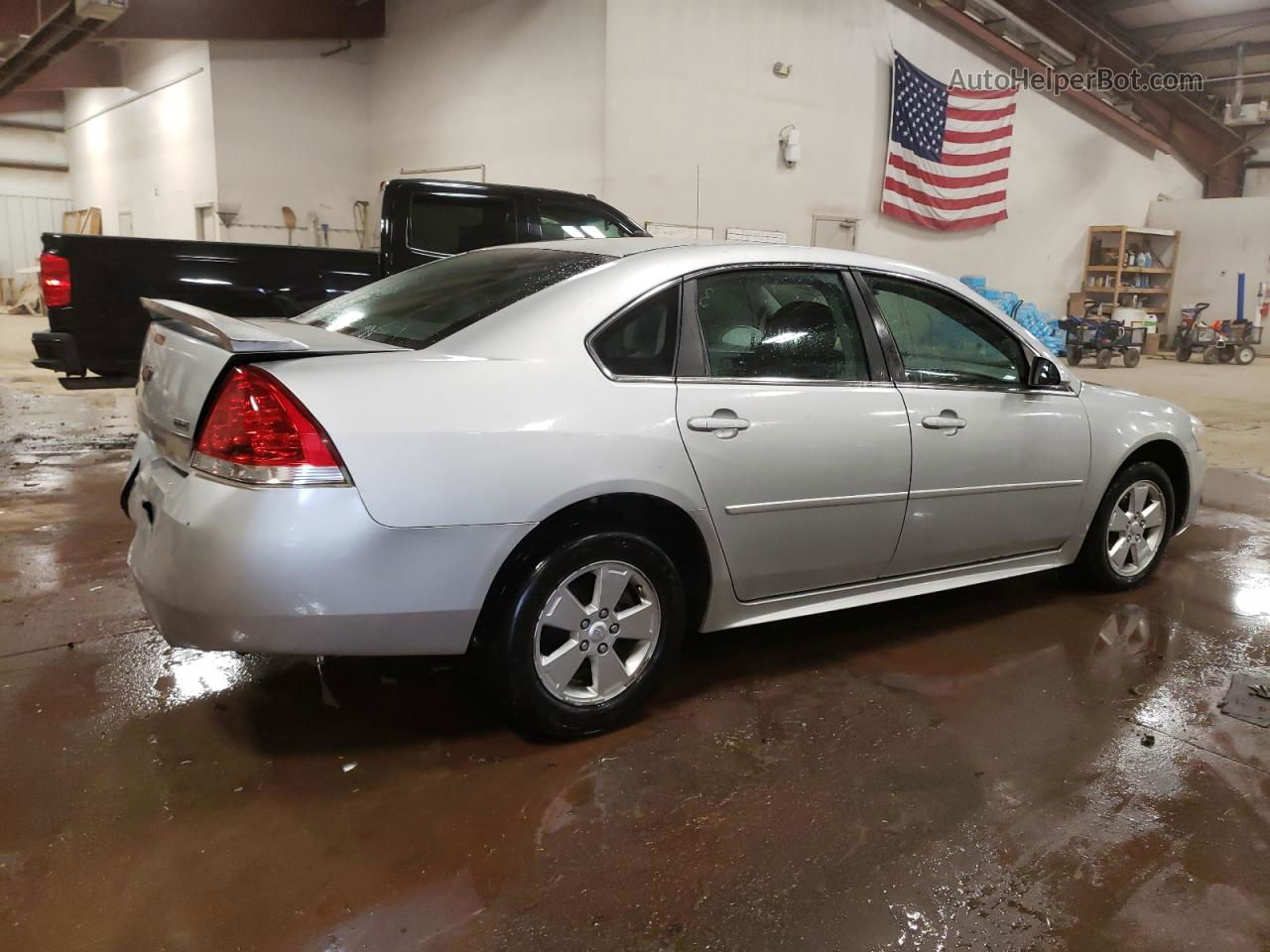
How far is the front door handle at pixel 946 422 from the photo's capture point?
119 inches

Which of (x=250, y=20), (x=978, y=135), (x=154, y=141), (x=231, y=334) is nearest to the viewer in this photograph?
(x=231, y=334)

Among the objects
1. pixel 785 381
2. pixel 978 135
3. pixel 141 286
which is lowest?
pixel 785 381

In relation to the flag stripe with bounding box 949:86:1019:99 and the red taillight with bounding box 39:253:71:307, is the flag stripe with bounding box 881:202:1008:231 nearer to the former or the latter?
the flag stripe with bounding box 949:86:1019:99

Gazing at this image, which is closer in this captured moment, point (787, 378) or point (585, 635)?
point (585, 635)

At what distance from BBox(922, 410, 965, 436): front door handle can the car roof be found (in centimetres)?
→ 53

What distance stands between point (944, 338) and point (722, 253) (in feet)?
3.41

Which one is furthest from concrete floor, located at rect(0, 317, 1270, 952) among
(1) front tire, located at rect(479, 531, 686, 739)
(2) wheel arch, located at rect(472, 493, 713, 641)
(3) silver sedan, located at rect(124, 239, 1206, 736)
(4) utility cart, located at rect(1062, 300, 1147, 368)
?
(4) utility cart, located at rect(1062, 300, 1147, 368)

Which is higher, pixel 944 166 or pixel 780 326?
pixel 944 166

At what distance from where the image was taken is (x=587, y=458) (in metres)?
2.33

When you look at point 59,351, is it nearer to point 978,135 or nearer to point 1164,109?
point 978,135

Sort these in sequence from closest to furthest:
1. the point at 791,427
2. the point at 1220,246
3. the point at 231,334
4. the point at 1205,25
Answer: the point at 231,334
the point at 791,427
the point at 1205,25
the point at 1220,246

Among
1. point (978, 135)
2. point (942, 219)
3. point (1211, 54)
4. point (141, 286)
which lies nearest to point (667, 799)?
point (141, 286)

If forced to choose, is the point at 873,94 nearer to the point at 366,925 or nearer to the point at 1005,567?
the point at 1005,567

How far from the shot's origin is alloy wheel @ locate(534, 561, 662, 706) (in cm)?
242
